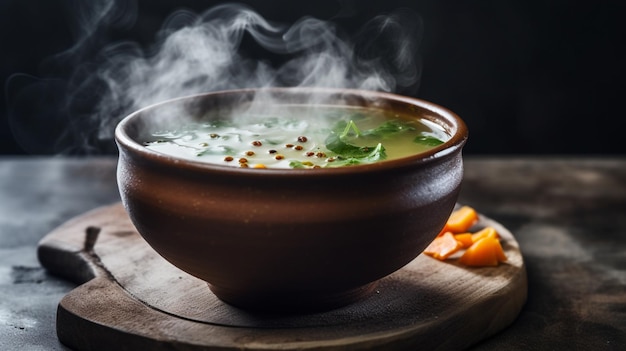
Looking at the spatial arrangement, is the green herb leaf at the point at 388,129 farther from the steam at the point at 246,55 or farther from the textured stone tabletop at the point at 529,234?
the steam at the point at 246,55

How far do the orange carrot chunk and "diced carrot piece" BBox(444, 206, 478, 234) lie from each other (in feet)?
0.79

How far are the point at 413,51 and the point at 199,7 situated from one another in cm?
113

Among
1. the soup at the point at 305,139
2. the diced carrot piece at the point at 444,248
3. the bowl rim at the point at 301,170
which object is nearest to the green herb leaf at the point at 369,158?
the soup at the point at 305,139

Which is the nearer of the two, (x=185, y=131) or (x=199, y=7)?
(x=185, y=131)

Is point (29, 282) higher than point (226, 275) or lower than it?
lower

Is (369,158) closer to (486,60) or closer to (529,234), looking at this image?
(529,234)

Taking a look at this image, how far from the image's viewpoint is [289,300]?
184 cm

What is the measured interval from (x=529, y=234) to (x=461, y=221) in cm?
37

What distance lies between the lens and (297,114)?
7.83ft

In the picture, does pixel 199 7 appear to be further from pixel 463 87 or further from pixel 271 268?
pixel 271 268

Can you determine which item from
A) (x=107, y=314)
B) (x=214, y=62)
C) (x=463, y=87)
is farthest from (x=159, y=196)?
(x=463, y=87)

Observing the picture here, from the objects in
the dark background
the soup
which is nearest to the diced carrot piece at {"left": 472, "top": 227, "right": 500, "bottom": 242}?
the soup

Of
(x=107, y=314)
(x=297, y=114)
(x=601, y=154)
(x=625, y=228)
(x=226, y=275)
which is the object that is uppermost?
(x=297, y=114)

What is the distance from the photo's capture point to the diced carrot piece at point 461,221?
97.1 inches
